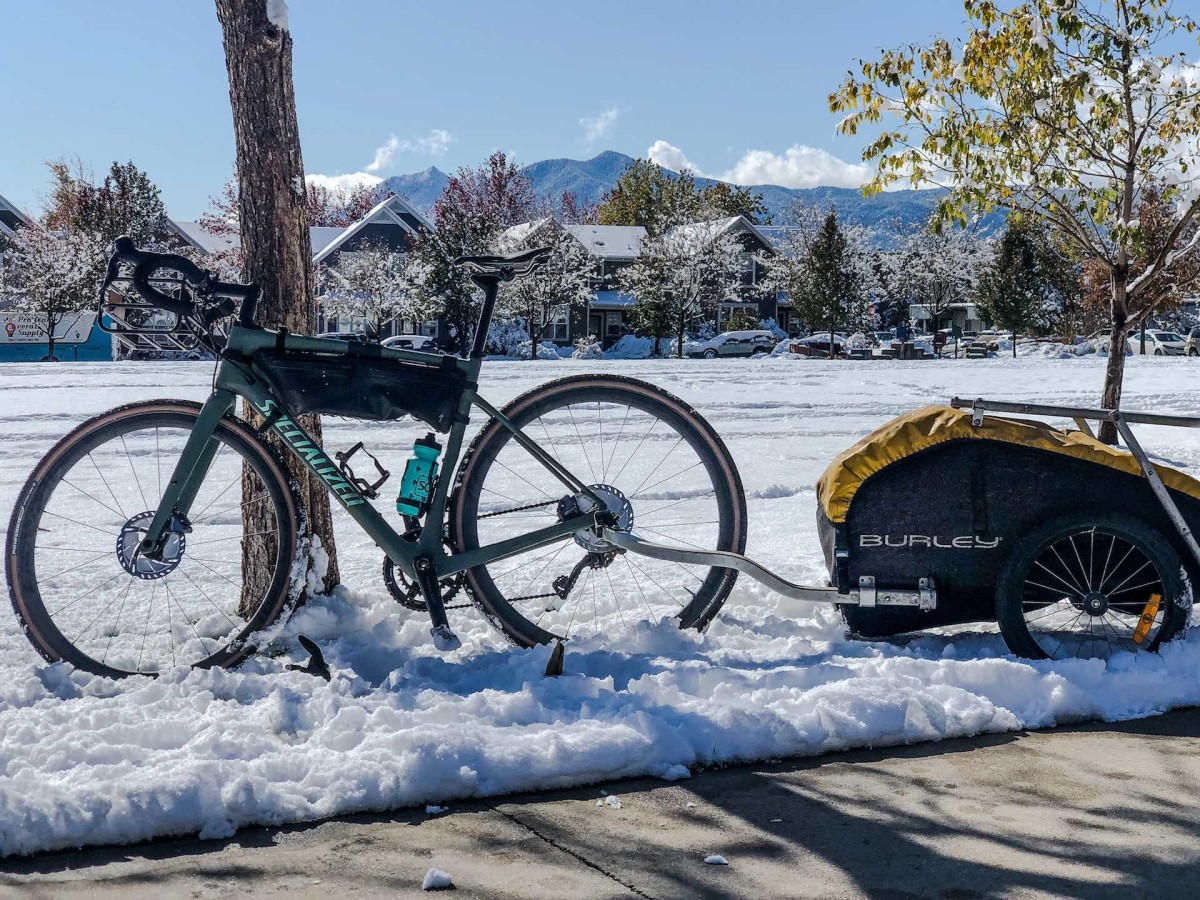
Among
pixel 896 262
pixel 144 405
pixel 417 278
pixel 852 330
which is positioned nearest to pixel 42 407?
pixel 144 405

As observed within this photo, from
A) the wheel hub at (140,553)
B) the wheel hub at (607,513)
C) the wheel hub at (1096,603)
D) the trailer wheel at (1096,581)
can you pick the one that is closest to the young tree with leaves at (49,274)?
the wheel hub at (140,553)

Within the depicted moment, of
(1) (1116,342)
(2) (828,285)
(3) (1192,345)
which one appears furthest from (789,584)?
(3) (1192,345)

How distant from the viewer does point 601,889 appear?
2.39 meters

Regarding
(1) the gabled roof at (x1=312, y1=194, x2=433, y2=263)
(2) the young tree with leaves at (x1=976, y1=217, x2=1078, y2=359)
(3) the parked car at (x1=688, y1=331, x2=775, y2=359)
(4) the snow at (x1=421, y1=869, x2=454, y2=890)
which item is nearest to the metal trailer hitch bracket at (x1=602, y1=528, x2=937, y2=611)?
(4) the snow at (x1=421, y1=869, x2=454, y2=890)

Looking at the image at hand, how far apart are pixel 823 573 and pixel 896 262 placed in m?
71.5

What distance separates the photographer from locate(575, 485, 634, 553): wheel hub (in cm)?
390

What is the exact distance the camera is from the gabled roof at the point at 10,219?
2072 inches

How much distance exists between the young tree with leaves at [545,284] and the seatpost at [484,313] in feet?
132

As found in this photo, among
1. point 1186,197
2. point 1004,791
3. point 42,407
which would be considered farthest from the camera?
point 42,407

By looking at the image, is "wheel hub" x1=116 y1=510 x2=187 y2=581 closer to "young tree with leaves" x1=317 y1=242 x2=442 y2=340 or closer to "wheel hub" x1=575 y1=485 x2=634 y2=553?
"wheel hub" x1=575 y1=485 x2=634 y2=553

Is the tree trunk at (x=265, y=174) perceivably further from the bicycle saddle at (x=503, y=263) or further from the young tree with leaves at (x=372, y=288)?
the young tree with leaves at (x=372, y=288)

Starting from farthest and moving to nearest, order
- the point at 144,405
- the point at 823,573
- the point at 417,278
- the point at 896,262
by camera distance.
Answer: the point at 896,262 < the point at 417,278 < the point at 823,573 < the point at 144,405

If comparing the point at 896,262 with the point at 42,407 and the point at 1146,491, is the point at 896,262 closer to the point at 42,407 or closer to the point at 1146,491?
the point at 42,407

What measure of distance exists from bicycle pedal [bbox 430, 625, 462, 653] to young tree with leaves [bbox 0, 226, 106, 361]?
4236 cm
